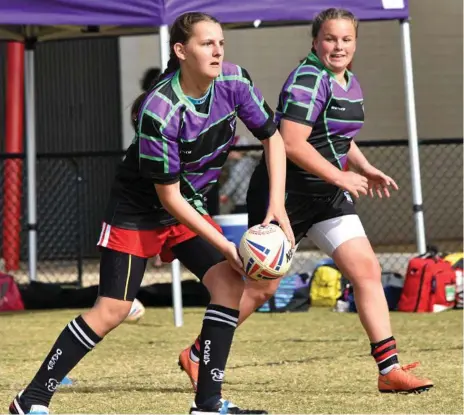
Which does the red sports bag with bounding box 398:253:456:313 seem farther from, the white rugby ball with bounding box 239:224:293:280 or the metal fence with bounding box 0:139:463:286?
the white rugby ball with bounding box 239:224:293:280

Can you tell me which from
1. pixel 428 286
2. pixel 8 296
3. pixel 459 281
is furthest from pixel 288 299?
pixel 8 296

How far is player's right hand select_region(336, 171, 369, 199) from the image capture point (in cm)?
618

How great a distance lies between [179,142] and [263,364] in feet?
9.27

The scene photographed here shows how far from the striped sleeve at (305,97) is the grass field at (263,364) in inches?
57.8

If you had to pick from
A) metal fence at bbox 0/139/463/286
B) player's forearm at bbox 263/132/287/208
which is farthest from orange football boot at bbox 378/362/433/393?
metal fence at bbox 0/139/463/286

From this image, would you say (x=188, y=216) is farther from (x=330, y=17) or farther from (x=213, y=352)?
(x=330, y=17)

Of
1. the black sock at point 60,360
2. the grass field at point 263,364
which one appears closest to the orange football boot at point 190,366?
the grass field at point 263,364

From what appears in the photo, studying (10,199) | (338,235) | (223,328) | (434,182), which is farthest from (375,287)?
(434,182)

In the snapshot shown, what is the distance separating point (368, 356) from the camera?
8.09m

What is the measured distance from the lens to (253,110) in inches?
218

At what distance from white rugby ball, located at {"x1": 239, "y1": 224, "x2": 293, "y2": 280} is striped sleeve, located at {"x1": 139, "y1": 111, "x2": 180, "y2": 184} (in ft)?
1.38

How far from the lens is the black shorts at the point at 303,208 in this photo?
6.56 m

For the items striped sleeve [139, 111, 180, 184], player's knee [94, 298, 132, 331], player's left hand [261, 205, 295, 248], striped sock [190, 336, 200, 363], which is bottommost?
striped sock [190, 336, 200, 363]

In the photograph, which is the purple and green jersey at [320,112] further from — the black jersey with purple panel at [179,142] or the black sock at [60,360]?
the black sock at [60,360]
